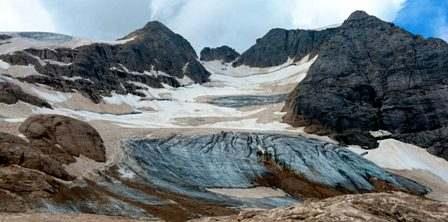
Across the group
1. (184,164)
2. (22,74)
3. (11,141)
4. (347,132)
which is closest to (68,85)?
(22,74)

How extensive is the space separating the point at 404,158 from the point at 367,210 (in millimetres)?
129946

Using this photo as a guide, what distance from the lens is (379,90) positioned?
173 m

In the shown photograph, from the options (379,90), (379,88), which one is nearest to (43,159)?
(379,90)

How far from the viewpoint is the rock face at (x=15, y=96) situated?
142m

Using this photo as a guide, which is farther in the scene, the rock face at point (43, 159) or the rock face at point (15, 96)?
the rock face at point (15, 96)

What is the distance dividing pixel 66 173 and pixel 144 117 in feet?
315

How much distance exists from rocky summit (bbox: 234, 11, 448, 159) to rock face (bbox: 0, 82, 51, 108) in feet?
215

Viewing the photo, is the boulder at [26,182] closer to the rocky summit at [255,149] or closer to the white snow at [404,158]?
the rocky summit at [255,149]

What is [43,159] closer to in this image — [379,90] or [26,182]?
[26,182]

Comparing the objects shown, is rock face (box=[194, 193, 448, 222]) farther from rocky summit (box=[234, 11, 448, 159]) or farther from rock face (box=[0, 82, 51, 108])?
rock face (box=[0, 82, 51, 108])

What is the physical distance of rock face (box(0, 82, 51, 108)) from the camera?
142125 mm

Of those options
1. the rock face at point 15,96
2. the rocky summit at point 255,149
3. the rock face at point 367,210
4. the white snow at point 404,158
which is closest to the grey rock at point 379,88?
the rocky summit at point 255,149

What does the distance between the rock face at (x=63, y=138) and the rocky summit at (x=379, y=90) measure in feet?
233

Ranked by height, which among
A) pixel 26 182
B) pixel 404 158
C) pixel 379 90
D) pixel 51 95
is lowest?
pixel 404 158
